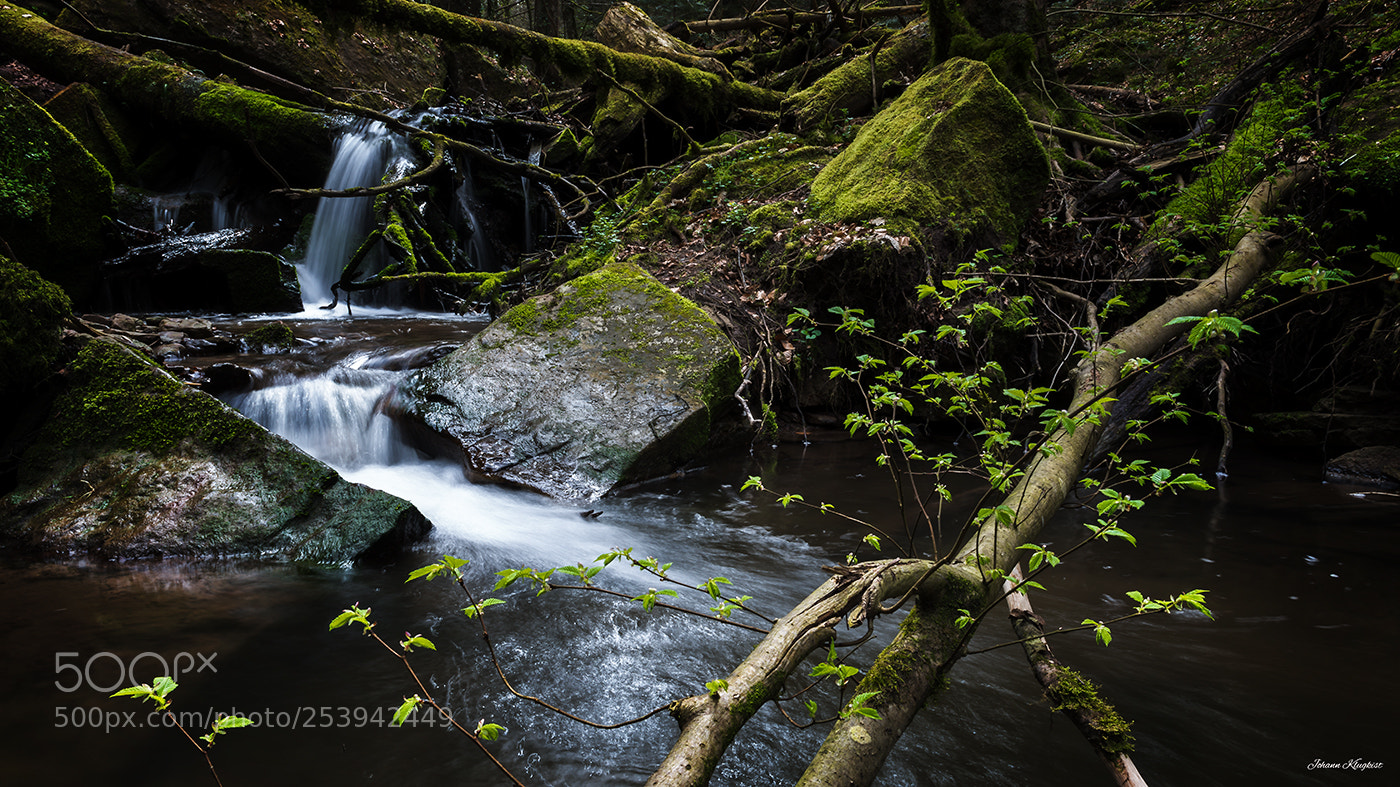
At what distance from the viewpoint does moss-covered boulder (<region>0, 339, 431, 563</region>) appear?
360 centimetres

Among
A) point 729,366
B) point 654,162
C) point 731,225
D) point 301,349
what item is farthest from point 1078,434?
point 654,162

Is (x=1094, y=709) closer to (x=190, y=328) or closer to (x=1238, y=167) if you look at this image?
(x=1238, y=167)

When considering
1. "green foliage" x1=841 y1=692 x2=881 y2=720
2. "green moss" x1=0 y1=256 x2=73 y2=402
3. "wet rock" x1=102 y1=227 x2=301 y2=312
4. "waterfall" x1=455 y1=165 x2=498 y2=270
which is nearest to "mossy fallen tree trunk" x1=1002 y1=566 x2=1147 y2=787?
"green foliage" x1=841 y1=692 x2=881 y2=720

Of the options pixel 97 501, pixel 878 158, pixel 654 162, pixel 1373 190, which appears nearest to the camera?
pixel 97 501

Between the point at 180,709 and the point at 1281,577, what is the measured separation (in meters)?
5.21

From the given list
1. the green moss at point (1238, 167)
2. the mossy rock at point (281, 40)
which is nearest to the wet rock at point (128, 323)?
the mossy rock at point (281, 40)

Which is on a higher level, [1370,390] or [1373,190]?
[1373,190]

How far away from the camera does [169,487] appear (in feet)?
12.3

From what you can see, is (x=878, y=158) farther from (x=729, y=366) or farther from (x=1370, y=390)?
(x=1370, y=390)

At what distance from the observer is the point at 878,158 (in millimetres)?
6227

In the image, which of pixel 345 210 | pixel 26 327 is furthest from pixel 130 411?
pixel 345 210

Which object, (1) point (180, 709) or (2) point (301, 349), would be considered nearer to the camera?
(1) point (180, 709)

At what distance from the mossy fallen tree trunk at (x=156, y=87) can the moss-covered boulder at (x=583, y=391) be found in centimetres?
767

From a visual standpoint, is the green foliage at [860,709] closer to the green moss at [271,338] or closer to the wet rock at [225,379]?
the wet rock at [225,379]
